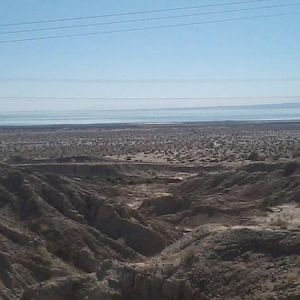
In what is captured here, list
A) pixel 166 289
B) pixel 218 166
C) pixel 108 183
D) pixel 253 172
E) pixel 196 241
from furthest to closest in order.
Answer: pixel 218 166 → pixel 108 183 → pixel 253 172 → pixel 196 241 → pixel 166 289

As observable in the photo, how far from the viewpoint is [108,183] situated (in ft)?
224

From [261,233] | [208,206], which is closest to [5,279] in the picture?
[261,233]

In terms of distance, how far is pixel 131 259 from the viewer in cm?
3538

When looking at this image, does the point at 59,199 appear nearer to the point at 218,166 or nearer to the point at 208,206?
the point at 208,206

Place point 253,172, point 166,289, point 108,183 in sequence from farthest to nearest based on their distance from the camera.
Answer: point 108,183
point 253,172
point 166,289

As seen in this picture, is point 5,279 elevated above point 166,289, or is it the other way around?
point 166,289

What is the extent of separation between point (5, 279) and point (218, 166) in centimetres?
5313

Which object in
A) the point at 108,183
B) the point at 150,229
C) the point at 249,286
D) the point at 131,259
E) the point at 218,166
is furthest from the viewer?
the point at 218,166

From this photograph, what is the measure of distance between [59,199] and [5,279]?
1254cm

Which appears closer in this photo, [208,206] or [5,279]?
[5,279]

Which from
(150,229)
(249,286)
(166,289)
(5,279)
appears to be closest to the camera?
(249,286)

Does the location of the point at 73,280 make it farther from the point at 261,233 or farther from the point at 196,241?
the point at 261,233

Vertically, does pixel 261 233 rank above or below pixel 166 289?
above

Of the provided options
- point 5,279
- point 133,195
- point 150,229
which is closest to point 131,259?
point 150,229
